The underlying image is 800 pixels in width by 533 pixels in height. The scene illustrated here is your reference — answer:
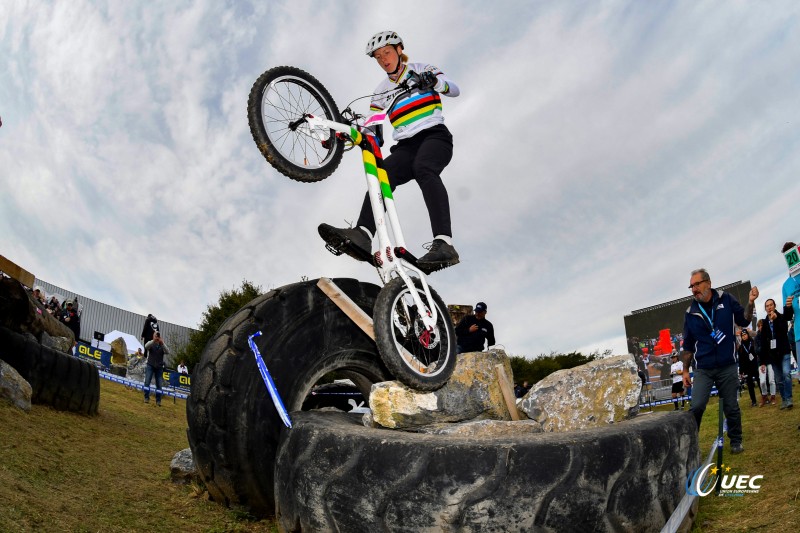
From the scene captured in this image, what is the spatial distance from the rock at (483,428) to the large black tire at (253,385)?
91 cm

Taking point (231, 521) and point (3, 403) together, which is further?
point (3, 403)

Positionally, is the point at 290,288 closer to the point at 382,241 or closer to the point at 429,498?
the point at 382,241

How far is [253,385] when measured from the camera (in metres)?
3.79

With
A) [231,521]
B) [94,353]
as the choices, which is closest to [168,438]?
[231,521]

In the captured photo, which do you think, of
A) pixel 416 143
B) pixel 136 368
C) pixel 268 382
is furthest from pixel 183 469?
pixel 136 368

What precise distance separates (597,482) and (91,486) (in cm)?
382

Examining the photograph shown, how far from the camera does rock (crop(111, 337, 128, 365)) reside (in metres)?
25.6

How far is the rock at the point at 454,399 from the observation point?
3.66m

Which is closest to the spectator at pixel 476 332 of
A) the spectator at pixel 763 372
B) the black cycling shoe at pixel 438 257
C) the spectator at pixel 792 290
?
the spectator at pixel 792 290

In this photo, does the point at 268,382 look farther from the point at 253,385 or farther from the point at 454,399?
the point at 454,399

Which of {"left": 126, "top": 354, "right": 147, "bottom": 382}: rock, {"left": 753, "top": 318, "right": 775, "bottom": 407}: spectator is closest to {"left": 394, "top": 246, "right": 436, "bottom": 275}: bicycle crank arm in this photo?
{"left": 753, "top": 318, "right": 775, "bottom": 407}: spectator

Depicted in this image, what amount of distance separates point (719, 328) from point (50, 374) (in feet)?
27.6

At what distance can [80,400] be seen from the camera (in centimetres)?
854

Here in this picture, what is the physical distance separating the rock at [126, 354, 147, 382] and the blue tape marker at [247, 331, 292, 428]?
22.4 meters
